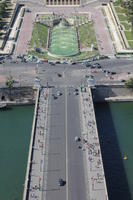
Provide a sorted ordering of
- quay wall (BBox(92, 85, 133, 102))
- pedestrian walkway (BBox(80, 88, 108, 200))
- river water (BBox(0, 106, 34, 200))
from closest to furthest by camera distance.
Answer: pedestrian walkway (BBox(80, 88, 108, 200)) < river water (BBox(0, 106, 34, 200)) < quay wall (BBox(92, 85, 133, 102))

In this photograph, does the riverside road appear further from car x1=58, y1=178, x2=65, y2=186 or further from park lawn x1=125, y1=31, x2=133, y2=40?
car x1=58, y1=178, x2=65, y2=186

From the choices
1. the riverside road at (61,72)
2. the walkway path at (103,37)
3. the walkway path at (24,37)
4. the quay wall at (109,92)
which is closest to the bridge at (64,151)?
the quay wall at (109,92)

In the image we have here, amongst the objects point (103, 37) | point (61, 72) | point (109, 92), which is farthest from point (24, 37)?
point (109, 92)

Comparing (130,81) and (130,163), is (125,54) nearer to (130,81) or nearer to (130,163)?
(130,81)

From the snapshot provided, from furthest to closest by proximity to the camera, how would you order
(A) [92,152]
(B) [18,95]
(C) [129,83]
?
(B) [18,95], (C) [129,83], (A) [92,152]

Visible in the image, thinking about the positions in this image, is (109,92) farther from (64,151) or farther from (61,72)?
(64,151)

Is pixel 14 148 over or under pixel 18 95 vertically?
under

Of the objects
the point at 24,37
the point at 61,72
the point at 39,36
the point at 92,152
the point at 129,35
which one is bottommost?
the point at 92,152

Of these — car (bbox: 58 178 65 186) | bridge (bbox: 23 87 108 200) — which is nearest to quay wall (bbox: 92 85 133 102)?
bridge (bbox: 23 87 108 200)
